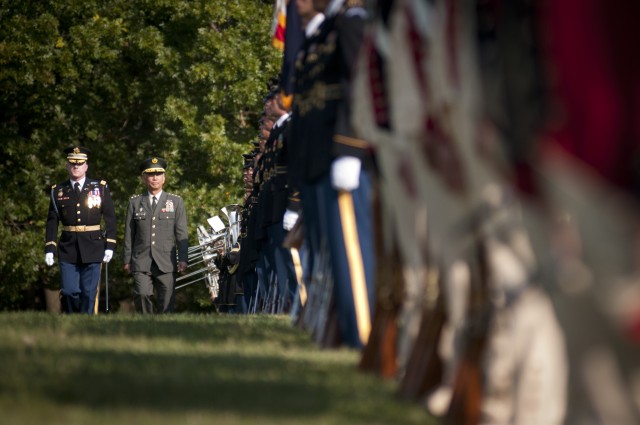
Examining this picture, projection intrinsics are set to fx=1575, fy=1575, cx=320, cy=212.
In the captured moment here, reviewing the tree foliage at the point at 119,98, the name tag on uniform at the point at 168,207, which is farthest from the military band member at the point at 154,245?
the tree foliage at the point at 119,98

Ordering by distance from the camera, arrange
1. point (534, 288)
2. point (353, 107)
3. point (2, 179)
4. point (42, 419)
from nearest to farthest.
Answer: point (534, 288), point (42, 419), point (353, 107), point (2, 179)

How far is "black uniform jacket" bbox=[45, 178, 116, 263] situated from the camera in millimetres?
18734

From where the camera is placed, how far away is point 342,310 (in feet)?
29.3

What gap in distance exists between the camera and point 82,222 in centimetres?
1886

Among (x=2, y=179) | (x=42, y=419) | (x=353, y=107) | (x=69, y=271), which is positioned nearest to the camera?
(x=42, y=419)

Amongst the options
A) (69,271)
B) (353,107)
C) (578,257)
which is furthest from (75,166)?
(578,257)

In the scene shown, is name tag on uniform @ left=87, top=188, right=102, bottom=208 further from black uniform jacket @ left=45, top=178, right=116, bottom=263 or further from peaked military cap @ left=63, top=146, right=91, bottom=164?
peaked military cap @ left=63, top=146, right=91, bottom=164

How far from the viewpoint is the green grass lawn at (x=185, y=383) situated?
19.0ft

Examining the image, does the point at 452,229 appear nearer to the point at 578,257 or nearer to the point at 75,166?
the point at 578,257

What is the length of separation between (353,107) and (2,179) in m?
24.6

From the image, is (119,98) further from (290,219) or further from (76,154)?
(290,219)

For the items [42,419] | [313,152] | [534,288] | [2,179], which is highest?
[2,179]

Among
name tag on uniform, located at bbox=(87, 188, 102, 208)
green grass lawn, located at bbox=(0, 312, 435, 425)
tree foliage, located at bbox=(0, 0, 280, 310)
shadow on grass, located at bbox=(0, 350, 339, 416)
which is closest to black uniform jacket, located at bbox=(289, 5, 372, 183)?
green grass lawn, located at bbox=(0, 312, 435, 425)

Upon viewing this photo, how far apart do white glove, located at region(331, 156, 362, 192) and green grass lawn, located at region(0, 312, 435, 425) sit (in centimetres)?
94
